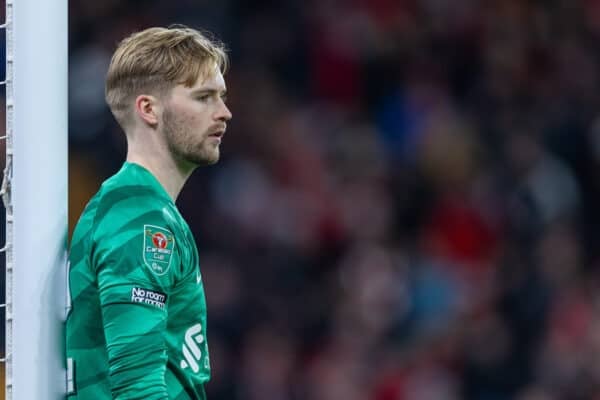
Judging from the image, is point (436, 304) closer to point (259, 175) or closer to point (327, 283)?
point (327, 283)

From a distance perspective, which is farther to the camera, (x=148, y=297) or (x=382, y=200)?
(x=382, y=200)

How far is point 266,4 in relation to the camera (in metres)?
9.32

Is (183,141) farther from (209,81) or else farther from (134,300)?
(134,300)

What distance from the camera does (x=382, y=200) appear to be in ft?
29.4

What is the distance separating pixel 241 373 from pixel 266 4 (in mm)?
3096

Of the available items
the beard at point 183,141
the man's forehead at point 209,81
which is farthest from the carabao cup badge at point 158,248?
the man's forehead at point 209,81

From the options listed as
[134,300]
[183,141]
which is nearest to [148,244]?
[134,300]

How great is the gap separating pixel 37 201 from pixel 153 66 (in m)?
0.41

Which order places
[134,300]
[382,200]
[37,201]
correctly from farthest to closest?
→ [382,200], [37,201], [134,300]

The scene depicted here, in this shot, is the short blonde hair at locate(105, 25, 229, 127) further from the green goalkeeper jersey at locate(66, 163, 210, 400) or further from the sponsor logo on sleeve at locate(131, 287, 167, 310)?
the sponsor logo on sleeve at locate(131, 287, 167, 310)

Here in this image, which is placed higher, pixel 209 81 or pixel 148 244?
pixel 209 81

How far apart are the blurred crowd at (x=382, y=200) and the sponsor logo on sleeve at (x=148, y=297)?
Result: 4.73m

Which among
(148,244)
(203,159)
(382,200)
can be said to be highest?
(203,159)

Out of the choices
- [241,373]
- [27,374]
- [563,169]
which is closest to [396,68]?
[563,169]
